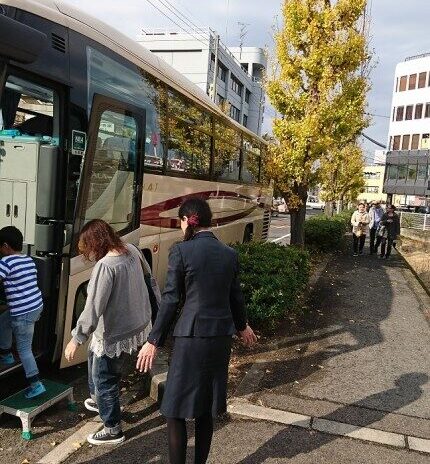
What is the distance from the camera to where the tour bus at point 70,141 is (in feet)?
12.9

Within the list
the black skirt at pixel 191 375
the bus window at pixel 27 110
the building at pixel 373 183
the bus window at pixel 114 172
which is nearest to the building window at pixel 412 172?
A: the building at pixel 373 183

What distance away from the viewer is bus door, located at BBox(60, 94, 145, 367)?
170 inches

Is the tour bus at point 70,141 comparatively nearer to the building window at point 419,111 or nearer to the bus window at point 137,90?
the bus window at point 137,90

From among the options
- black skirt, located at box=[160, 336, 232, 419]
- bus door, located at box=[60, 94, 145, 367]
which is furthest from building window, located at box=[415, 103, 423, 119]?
black skirt, located at box=[160, 336, 232, 419]

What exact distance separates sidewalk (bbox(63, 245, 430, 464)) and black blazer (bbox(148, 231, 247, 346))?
1207 mm

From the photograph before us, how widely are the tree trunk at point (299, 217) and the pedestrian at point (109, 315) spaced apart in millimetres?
9247

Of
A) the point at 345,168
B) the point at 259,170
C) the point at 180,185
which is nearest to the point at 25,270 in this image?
the point at 180,185

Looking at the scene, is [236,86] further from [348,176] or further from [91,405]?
[91,405]

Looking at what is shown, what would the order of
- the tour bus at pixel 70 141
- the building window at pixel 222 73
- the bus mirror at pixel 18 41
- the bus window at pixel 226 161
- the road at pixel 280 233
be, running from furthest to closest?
1. the building window at pixel 222 73
2. the road at pixel 280 233
3. the bus window at pixel 226 161
4. the tour bus at pixel 70 141
5. the bus mirror at pixel 18 41

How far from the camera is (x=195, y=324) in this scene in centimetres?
279

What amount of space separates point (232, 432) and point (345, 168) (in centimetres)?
2209

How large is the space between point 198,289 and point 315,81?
375 inches

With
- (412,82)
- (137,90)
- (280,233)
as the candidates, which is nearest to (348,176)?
(280,233)

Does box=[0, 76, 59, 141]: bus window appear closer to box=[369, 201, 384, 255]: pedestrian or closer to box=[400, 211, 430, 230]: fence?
box=[369, 201, 384, 255]: pedestrian
